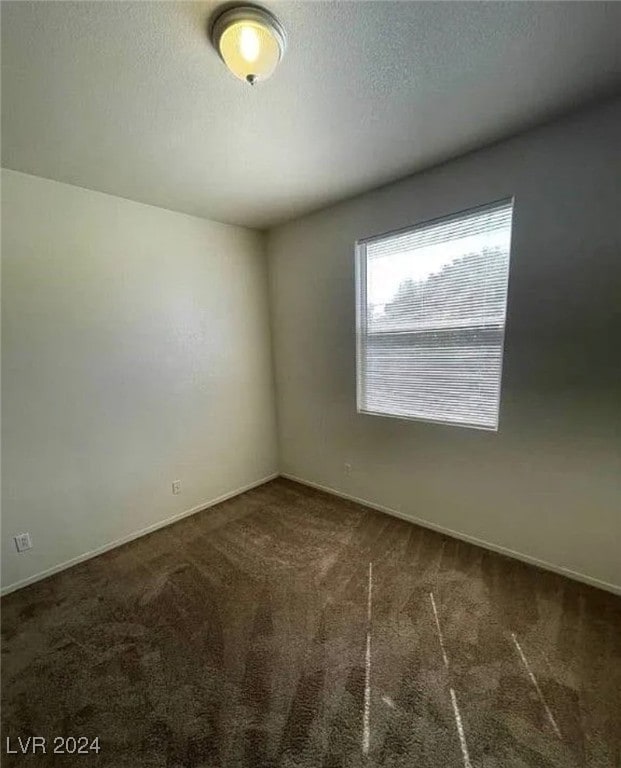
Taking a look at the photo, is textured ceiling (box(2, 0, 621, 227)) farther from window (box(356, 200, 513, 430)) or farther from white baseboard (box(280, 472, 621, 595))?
white baseboard (box(280, 472, 621, 595))

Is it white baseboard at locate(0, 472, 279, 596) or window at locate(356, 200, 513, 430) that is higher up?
window at locate(356, 200, 513, 430)

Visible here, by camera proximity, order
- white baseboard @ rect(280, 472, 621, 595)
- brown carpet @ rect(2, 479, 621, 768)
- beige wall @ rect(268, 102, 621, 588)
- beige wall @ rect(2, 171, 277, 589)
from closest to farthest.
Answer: brown carpet @ rect(2, 479, 621, 768)
beige wall @ rect(268, 102, 621, 588)
white baseboard @ rect(280, 472, 621, 595)
beige wall @ rect(2, 171, 277, 589)

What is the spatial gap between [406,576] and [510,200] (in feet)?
7.88

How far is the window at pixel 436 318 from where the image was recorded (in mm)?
2117

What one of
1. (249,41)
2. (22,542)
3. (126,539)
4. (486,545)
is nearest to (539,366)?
(486,545)

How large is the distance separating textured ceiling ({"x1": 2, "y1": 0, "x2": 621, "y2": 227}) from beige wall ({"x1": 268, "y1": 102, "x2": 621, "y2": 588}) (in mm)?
224

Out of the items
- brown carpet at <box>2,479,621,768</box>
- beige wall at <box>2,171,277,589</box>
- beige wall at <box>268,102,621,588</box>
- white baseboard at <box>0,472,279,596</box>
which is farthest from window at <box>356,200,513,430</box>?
white baseboard at <box>0,472,279,596</box>

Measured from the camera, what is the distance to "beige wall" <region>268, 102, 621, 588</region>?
1732 millimetres

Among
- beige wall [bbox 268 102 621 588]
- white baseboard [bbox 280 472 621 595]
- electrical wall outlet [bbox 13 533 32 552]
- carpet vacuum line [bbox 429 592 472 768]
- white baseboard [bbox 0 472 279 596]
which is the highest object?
beige wall [bbox 268 102 621 588]

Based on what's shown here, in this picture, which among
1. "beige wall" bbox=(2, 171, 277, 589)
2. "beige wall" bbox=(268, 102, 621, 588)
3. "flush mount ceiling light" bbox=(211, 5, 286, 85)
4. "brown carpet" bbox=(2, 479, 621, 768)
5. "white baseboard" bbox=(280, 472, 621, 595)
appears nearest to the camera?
"flush mount ceiling light" bbox=(211, 5, 286, 85)

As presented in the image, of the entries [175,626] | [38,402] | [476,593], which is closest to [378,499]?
[476,593]

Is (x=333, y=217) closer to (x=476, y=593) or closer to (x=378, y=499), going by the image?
(x=378, y=499)

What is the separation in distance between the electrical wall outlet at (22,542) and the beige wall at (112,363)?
0.11ft

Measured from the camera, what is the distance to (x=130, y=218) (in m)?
2.47
